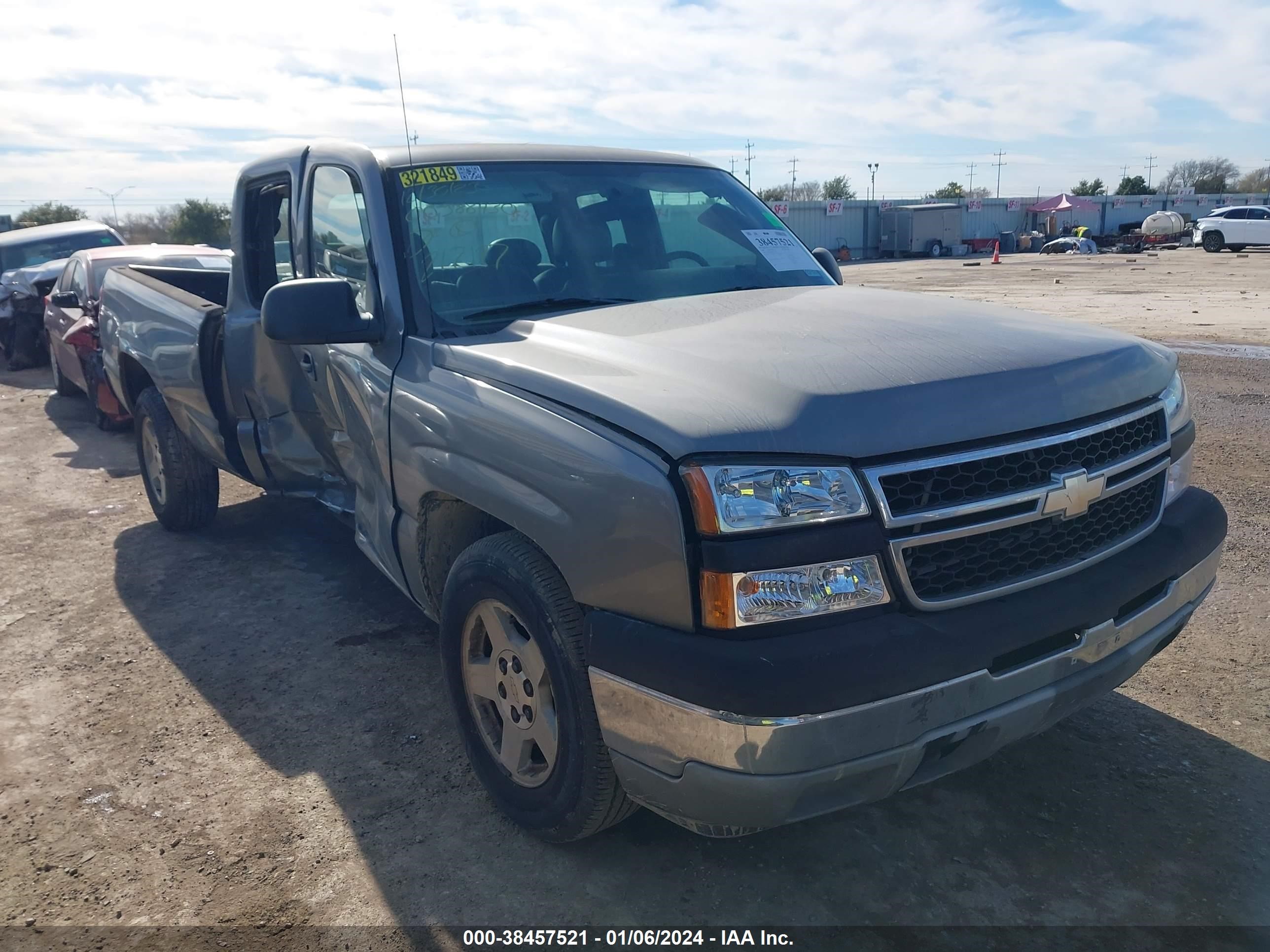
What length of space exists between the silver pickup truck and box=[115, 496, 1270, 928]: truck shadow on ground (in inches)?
8.7

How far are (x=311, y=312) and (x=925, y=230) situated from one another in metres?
55.0

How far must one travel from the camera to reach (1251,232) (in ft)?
122

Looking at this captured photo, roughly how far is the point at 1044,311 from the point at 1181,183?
111 meters

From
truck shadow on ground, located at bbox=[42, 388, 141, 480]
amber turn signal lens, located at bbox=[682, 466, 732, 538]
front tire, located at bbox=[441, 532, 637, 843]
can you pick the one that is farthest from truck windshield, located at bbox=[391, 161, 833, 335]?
truck shadow on ground, located at bbox=[42, 388, 141, 480]

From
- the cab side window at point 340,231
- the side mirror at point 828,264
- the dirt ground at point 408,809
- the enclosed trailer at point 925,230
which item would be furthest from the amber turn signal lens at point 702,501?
the enclosed trailer at point 925,230

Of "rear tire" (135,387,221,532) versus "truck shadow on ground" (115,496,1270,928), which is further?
"rear tire" (135,387,221,532)

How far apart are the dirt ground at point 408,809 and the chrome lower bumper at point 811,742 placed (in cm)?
52

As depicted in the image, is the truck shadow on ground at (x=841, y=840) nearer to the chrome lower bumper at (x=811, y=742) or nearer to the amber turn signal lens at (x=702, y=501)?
the chrome lower bumper at (x=811, y=742)

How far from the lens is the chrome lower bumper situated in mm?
2002

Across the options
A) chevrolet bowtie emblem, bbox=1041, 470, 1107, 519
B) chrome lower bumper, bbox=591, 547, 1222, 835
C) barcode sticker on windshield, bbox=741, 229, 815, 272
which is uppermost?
barcode sticker on windshield, bbox=741, 229, 815, 272

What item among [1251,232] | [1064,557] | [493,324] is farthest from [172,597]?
[1251,232]

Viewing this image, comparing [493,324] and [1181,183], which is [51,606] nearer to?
[493,324]

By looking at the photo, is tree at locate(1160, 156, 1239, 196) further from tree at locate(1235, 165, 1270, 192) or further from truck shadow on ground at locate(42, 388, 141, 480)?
truck shadow on ground at locate(42, 388, 141, 480)

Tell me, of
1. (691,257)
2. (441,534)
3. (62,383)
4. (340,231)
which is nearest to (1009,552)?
(441,534)
